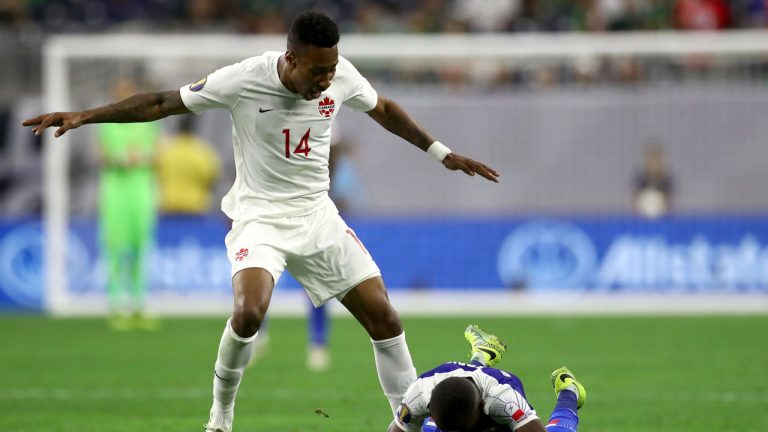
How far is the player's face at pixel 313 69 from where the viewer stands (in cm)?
727

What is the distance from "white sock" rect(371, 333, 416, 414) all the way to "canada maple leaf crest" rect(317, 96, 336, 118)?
1.33m

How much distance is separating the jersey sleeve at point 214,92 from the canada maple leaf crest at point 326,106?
18.0 inches

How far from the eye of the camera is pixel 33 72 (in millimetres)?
21047

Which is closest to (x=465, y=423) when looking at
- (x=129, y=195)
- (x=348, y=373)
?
(x=348, y=373)

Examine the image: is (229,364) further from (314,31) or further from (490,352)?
(314,31)

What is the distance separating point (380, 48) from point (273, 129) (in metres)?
11.7

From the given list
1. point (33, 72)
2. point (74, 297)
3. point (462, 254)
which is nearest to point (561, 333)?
point (462, 254)

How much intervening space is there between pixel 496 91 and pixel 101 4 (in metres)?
6.86

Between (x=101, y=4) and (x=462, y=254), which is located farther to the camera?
(x=101, y=4)

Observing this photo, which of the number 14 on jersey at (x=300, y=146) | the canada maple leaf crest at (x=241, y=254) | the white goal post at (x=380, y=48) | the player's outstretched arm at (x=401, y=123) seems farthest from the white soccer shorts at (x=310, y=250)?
the white goal post at (x=380, y=48)

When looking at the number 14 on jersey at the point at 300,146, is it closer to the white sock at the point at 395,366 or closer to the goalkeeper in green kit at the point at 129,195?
the white sock at the point at 395,366

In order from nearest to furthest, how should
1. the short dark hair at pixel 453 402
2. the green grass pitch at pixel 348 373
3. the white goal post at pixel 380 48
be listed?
the short dark hair at pixel 453 402 → the green grass pitch at pixel 348 373 → the white goal post at pixel 380 48

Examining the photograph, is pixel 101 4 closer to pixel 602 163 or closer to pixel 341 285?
pixel 602 163

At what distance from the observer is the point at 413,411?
693cm
